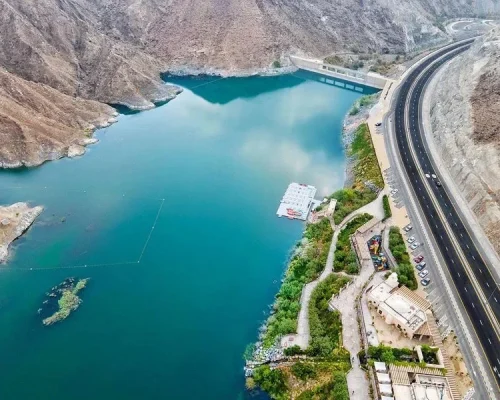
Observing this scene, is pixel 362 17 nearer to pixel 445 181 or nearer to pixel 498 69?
pixel 498 69

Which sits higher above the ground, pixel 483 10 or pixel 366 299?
pixel 483 10

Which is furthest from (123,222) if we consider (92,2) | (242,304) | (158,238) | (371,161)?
(92,2)

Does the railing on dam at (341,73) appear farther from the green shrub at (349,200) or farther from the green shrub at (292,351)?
the green shrub at (292,351)

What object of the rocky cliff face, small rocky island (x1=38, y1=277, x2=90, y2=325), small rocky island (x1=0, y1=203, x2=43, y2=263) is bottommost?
small rocky island (x1=0, y1=203, x2=43, y2=263)

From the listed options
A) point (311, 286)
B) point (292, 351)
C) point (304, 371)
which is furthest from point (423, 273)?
point (304, 371)

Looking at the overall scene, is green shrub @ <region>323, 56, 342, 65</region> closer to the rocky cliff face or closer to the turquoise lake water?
the turquoise lake water

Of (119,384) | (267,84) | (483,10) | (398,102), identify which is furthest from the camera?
(483,10)

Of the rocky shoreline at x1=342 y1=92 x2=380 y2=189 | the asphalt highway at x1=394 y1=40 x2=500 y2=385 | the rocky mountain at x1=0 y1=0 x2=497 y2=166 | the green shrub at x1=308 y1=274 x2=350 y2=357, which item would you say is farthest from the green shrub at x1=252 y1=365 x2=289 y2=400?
the rocky mountain at x1=0 y1=0 x2=497 y2=166
